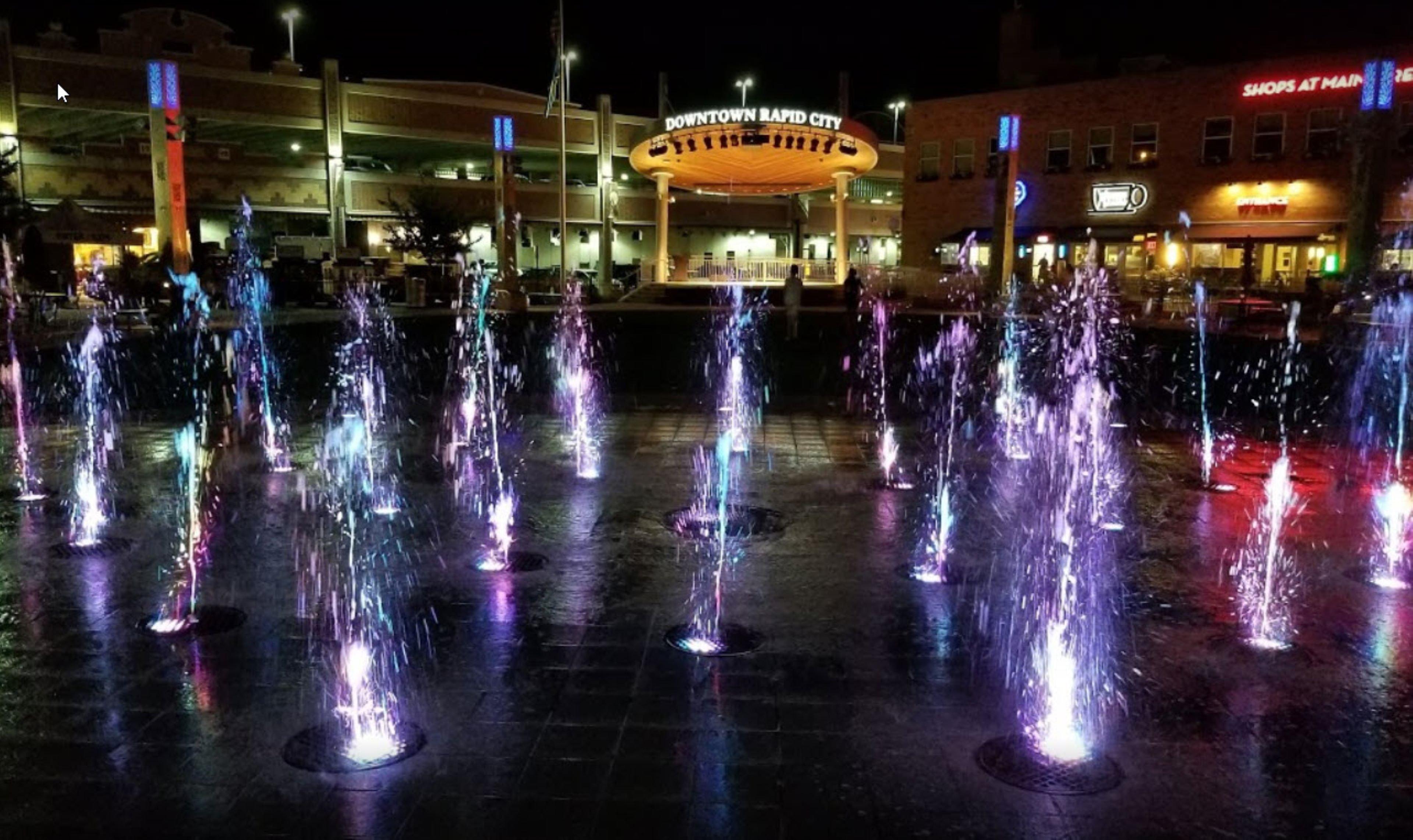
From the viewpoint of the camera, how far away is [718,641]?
552cm

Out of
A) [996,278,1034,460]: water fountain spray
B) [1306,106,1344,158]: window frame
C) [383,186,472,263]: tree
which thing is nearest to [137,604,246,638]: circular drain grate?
[996,278,1034,460]: water fountain spray

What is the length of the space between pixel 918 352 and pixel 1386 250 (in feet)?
68.1

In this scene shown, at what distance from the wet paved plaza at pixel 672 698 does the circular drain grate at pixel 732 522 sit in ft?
0.54

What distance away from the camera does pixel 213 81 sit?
4172 cm

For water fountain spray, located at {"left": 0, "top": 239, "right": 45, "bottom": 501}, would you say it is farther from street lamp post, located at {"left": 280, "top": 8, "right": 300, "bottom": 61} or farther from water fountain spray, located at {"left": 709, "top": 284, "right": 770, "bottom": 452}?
street lamp post, located at {"left": 280, "top": 8, "right": 300, "bottom": 61}

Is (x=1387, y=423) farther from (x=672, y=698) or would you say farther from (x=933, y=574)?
(x=672, y=698)

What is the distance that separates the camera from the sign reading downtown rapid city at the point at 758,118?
31.8 meters

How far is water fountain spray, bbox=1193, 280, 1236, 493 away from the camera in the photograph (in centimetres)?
953

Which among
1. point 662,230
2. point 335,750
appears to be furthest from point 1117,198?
point 335,750

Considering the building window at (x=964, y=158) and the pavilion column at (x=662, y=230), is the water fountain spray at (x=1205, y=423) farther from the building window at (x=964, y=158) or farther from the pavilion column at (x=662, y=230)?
the pavilion column at (x=662, y=230)

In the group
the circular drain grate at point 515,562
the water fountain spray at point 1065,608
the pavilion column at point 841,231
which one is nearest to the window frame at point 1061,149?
the pavilion column at point 841,231

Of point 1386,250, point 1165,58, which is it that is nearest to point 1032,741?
point 1386,250

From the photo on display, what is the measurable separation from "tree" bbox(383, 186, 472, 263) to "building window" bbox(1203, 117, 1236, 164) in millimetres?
27919

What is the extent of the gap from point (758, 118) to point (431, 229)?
15.1 metres
